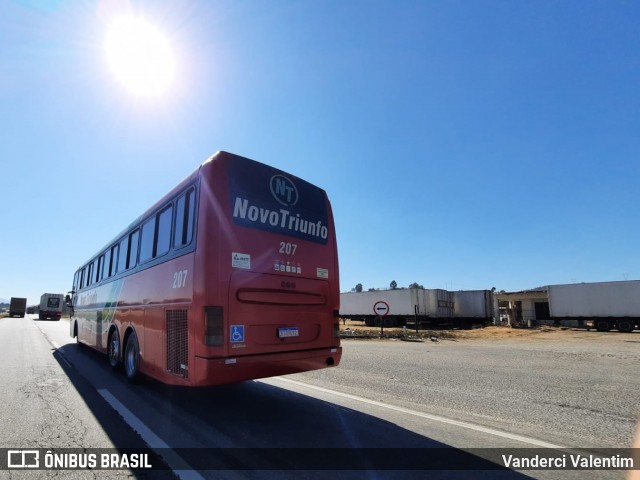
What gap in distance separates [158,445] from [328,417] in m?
2.35

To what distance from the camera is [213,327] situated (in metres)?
5.06

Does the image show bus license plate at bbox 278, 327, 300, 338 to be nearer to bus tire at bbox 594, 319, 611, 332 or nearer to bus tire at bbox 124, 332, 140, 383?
bus tire at bbox 124, 332, 140, 383

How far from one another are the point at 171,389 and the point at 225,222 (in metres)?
4.34

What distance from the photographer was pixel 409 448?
14.5 ft

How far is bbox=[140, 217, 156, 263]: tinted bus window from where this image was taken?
7363mm

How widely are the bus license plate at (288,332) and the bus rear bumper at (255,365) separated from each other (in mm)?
260

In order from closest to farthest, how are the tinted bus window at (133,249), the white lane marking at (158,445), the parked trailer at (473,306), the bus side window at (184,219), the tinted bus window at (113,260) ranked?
the white lane marking at (158,445), the bus side window at (184,219), the tinted bus window at (133,249), the tinted bus window at (113,260), the parked trailer at (473,306)

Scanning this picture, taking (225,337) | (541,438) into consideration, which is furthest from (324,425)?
(541,438)

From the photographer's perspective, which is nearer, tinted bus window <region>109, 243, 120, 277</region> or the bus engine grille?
the bus engine grille

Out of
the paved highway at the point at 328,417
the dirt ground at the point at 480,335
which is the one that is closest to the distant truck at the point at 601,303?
the dirt ground at the point at 480,335

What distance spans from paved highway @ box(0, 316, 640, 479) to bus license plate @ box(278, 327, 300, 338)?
1186 millimetres

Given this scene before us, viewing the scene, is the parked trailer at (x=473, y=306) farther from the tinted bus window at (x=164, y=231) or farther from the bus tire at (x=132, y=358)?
the tinted bus window at (x=164, y=231)

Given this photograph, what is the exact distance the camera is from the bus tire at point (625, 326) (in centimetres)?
3028

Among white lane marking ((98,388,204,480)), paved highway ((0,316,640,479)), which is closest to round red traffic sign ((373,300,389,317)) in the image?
paved highway ((0,316,640,479))
